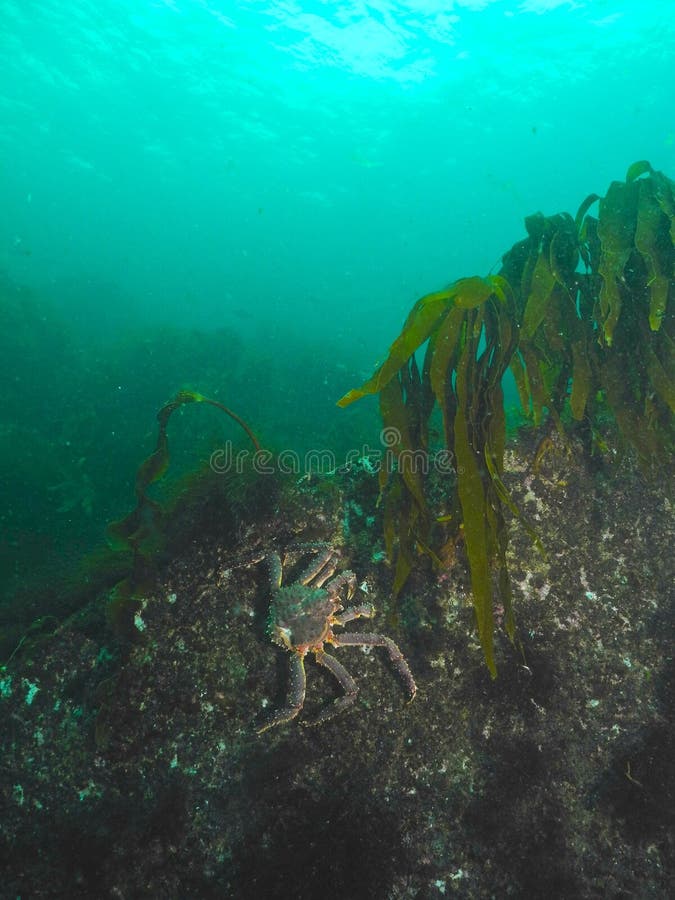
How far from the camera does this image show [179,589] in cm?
272

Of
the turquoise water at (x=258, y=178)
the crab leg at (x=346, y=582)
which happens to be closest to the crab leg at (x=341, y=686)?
the crab leg at (x=346, y=582)

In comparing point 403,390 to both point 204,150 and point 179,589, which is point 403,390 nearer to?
point 179,589

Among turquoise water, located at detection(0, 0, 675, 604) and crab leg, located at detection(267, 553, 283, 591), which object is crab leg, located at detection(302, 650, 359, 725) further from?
turquoise water, located at detection(0, 0, 675, 604)

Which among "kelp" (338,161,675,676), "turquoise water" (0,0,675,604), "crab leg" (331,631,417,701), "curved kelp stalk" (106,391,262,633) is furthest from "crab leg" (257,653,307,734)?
"turquoise water" (0,0,675,604)

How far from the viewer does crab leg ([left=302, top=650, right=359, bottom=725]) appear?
2.43m

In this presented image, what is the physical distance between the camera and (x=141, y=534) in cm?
273

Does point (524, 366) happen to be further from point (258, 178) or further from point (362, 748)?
point (258, 178)

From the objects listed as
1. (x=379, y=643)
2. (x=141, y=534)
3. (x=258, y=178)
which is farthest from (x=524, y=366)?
(x=258, y=178)

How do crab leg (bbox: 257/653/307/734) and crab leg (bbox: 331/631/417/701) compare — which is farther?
crab leg (bbox: 331/631/417/701)

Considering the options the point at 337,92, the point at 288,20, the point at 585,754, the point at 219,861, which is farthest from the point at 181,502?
the point at 337,92

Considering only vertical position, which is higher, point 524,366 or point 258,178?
point 258,178

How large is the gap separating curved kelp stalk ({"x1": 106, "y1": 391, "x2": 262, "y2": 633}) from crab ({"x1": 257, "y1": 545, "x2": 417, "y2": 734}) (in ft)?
2.58

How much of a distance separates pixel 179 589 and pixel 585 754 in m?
2.63

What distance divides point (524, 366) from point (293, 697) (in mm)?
2609
